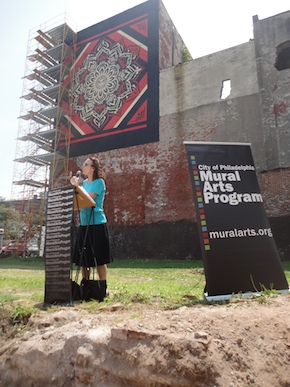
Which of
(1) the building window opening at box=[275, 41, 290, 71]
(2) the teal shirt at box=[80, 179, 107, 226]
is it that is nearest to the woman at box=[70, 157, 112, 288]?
(2) the teal shirt at box=[80, 179, 107, 226]

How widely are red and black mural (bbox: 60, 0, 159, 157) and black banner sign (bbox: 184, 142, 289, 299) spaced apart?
42.0 feet

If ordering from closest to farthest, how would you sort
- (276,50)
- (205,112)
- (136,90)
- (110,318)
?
(110,318) → (276,50) → (205,112) → (136,90)

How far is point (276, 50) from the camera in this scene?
46.4ft

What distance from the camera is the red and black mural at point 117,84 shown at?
55.0 feet

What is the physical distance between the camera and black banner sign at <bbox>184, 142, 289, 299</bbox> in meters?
3.10

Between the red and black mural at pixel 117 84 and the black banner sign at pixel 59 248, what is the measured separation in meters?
12.9

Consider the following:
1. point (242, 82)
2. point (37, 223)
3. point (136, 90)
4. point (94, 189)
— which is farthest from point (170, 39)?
point (94, 189)

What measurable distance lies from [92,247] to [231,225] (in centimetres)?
163

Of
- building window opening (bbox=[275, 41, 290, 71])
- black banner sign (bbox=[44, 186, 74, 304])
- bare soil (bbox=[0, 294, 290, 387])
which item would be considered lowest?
bare soil (bbox=[0, 294, 290, 387])

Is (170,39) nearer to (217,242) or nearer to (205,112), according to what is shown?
(205,112)

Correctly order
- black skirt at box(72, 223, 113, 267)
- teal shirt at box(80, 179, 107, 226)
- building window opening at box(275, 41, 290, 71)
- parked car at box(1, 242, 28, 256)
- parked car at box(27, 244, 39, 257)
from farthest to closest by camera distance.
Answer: parked car at box(27, 244, 39, 257) < parked car at box(1, 242, 28, 256) < building window opening at box(275, 41, 290, 71) < teal shirt at box(80, 179, 107, 226) < black skirt at box(72, 223, 113, 267)

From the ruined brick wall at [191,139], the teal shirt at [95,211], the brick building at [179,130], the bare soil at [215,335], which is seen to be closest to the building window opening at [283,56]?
the brick building at [179,130]

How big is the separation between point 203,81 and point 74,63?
30.3 feet

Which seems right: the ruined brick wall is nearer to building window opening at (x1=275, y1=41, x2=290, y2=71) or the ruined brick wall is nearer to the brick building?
the brick building
